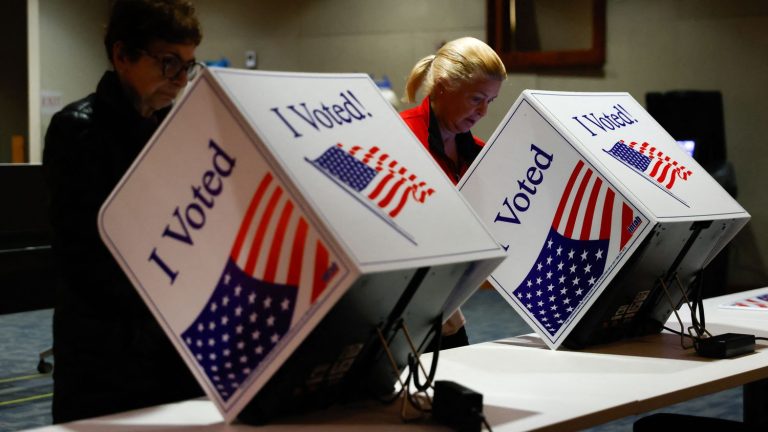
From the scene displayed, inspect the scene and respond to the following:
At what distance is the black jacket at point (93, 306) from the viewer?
1.65m

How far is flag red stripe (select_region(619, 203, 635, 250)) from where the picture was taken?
1948mm

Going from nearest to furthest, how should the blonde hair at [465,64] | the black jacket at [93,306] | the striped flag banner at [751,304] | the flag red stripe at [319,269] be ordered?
the flag red stripe at [319,269], the black jacket at [93,306], the blonde hair at [465,64], the striped flag banner at [751,304]

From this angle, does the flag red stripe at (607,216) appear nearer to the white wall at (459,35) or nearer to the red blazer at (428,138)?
the red blazer at (428,138)

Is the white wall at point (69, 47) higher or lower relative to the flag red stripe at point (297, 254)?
lower

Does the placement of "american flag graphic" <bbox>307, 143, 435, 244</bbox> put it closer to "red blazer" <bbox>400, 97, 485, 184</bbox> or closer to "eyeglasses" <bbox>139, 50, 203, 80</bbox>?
"eyeglasses" <bbox>139, 50, 203, 80</bbox>

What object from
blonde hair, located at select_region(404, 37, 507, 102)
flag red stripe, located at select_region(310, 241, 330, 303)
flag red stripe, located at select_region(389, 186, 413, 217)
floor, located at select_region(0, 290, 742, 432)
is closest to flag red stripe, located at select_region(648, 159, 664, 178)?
blonde hair, located at select_region(404, 37, 507, 102)

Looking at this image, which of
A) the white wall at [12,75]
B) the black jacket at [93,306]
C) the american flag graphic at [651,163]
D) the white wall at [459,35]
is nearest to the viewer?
the black jacket at [93,306]

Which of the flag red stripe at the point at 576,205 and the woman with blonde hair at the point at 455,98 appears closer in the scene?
the flag red stripe at the point at 576,205

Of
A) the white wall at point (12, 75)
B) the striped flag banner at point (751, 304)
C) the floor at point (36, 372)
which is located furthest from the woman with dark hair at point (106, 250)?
the white wall at point (12, 75)

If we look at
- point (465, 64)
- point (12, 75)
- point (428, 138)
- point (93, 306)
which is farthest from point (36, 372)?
point (12, 75)

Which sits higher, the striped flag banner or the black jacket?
the black jacket

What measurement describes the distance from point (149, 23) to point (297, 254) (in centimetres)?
57

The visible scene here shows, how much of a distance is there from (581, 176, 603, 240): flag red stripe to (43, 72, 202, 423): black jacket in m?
0.86

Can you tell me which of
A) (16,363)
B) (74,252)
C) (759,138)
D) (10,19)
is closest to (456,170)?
(74,252)
